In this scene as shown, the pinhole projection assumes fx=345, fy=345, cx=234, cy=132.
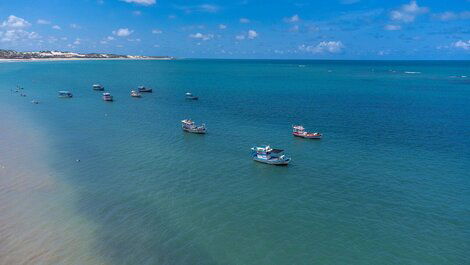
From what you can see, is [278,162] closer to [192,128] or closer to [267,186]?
[267,186]

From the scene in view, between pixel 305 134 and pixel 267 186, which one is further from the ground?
pixel 305 134

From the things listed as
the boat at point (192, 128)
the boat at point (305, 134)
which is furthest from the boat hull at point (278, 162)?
the boat at point (192, 128)

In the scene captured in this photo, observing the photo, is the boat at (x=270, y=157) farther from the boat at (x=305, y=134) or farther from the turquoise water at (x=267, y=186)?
the boat at (x=305, y=134)

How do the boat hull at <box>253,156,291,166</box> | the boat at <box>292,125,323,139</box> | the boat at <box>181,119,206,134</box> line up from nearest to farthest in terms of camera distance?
the boat hull at <box>253,156,291,166</box>, the boat at <box>292,125,323,139</box>, the boat at <box>181,119,206,134</box>

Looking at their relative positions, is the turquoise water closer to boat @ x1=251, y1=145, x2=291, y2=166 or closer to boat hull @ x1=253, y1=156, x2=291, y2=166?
boat hull @ x1=253, y1=156, x2=291, y2=166

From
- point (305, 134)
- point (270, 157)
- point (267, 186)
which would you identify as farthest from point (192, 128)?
point (267, 186)

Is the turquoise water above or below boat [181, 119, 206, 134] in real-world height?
below

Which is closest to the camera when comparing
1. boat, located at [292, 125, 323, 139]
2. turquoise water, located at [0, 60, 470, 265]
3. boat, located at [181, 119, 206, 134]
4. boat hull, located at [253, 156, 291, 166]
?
turquoise water, located at [0, 60, 470, 265]

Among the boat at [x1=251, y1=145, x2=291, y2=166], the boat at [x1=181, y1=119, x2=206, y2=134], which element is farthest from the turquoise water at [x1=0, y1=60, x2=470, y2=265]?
the boat at [x1=181, y1=119, x2=206, y2=134]
